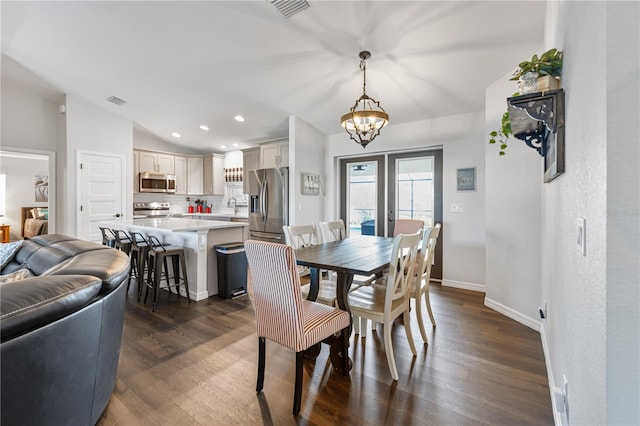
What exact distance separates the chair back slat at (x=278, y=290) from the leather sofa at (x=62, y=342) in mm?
731

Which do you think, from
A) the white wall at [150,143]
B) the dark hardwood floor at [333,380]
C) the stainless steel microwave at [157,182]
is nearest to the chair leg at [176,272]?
the dark hardwood floor at [333,380]

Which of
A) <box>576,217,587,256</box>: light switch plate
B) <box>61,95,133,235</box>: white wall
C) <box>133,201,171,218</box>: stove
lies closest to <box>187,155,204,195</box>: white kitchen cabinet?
<box>133,201,171,218</box>: stove

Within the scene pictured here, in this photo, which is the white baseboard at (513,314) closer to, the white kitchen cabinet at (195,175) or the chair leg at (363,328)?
the chair leg at (363,328)

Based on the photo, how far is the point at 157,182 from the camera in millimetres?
6508

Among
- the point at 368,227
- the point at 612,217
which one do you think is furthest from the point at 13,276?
the point at 368,227

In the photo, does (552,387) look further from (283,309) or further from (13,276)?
(13,276)

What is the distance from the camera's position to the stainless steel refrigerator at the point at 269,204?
4.84 metres

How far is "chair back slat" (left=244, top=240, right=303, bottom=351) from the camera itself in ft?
5.14

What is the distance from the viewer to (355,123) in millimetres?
2705

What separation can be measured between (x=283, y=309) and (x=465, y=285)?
3.32 m

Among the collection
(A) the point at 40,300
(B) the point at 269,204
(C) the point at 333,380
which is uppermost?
(B) the point at 269,204

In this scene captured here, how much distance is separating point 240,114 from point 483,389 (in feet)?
16.0

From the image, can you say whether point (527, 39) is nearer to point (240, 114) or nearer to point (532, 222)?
point (532, 222)

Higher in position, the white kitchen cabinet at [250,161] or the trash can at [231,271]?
the white kitchen cabinet at [250,161]
